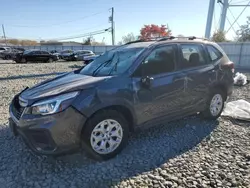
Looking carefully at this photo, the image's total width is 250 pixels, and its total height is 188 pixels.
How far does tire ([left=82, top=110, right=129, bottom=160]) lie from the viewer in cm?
279

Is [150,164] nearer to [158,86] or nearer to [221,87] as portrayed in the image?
[158,86]

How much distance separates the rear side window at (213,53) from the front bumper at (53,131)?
9.91ft

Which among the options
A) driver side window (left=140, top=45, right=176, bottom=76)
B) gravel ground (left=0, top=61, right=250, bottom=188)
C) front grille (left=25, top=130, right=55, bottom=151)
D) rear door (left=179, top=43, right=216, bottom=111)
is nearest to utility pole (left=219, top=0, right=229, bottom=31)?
rear door (left=179, top=43, right=216, bottom=111)

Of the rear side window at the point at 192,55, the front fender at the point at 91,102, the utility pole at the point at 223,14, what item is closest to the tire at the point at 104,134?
the front fender at the point at 91,102

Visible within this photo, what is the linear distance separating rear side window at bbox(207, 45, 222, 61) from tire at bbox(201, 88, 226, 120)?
652 millimetres

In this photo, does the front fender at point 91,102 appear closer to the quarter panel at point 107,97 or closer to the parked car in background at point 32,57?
the quarter panel at point 107,97

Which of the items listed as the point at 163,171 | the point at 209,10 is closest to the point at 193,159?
the point at 163,171

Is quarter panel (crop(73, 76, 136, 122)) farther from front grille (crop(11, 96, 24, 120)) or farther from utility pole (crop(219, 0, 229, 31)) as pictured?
utility pole (crop(219, 0, 229, 31))

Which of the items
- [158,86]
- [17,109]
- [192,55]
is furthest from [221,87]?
[17,109]

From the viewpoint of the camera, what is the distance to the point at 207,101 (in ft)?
14.0

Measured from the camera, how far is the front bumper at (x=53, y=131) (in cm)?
254

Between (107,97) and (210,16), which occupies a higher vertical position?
(210,16)

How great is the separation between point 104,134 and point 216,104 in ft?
9.06

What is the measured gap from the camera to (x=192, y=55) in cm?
401
